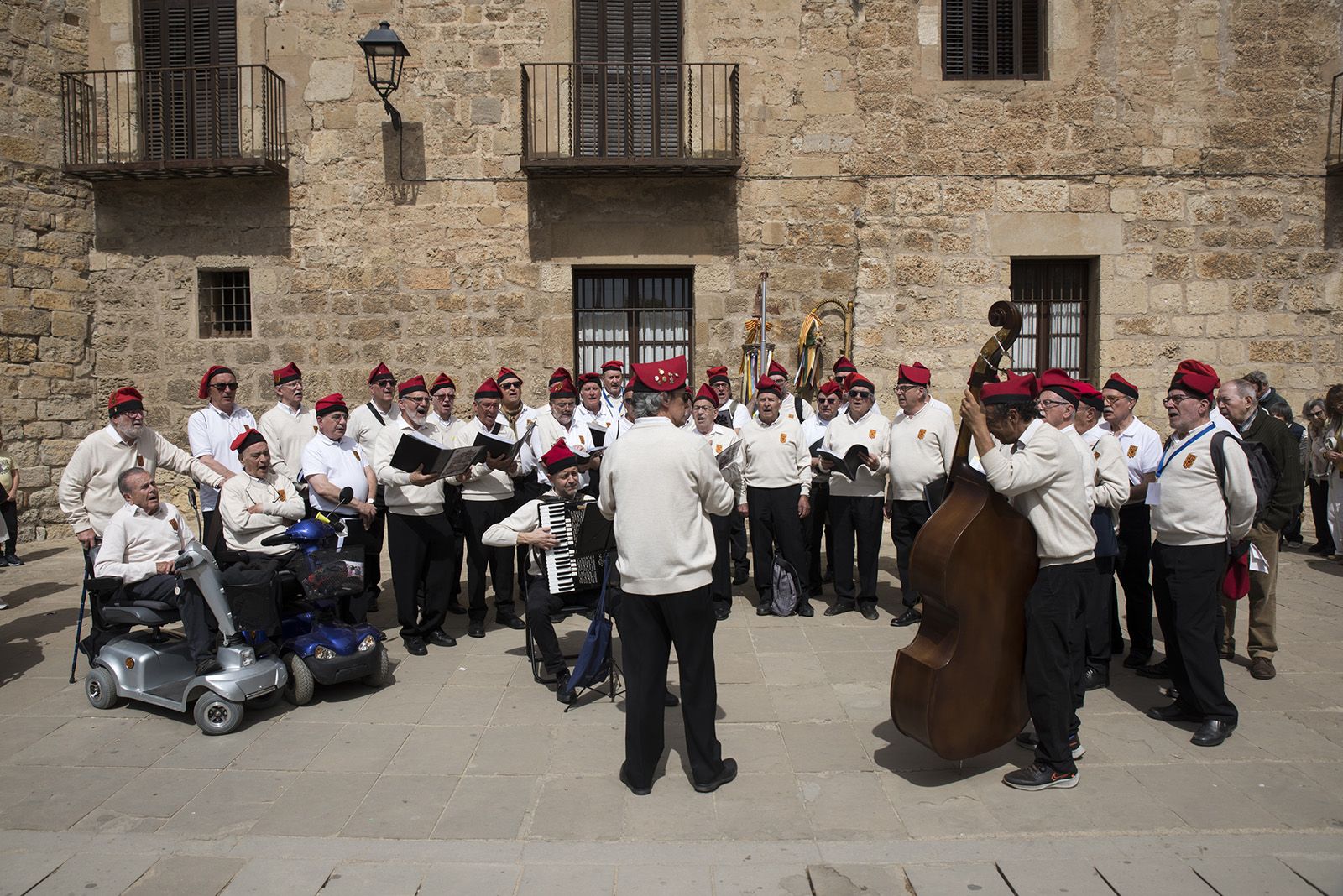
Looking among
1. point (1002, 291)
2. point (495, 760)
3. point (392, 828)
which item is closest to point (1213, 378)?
point (495, 760)

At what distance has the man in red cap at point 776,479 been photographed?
26.0ft

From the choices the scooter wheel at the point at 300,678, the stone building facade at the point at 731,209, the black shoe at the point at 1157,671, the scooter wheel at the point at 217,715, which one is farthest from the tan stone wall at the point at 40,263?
the black shoe at the point at 1157,671

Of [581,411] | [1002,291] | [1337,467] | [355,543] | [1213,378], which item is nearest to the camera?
[1213,378]

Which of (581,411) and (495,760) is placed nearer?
(495,760)

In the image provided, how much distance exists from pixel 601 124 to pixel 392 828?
9.08 metres

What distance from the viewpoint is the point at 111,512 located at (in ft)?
21.9

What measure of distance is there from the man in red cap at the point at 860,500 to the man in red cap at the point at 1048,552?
3.23 meters

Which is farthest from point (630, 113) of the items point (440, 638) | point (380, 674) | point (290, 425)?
point (380, 674)

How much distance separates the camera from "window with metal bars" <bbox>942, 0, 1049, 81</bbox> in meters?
11.6

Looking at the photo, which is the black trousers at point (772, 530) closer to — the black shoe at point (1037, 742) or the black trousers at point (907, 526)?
the black trousers at point (907, 526)

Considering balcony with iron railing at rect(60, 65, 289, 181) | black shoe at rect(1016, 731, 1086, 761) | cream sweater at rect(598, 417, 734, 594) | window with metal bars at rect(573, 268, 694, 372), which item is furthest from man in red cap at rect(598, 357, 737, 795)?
balcony with iron railing at rect(60, 65, 289, 181)

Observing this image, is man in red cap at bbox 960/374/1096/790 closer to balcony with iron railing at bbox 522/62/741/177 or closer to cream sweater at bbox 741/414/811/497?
cream sweater at bbox 741/414/811/497

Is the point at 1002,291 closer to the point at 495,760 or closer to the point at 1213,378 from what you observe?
the point at 1213,378

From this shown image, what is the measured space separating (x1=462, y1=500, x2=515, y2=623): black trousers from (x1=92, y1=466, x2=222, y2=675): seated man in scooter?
2.01 metres
